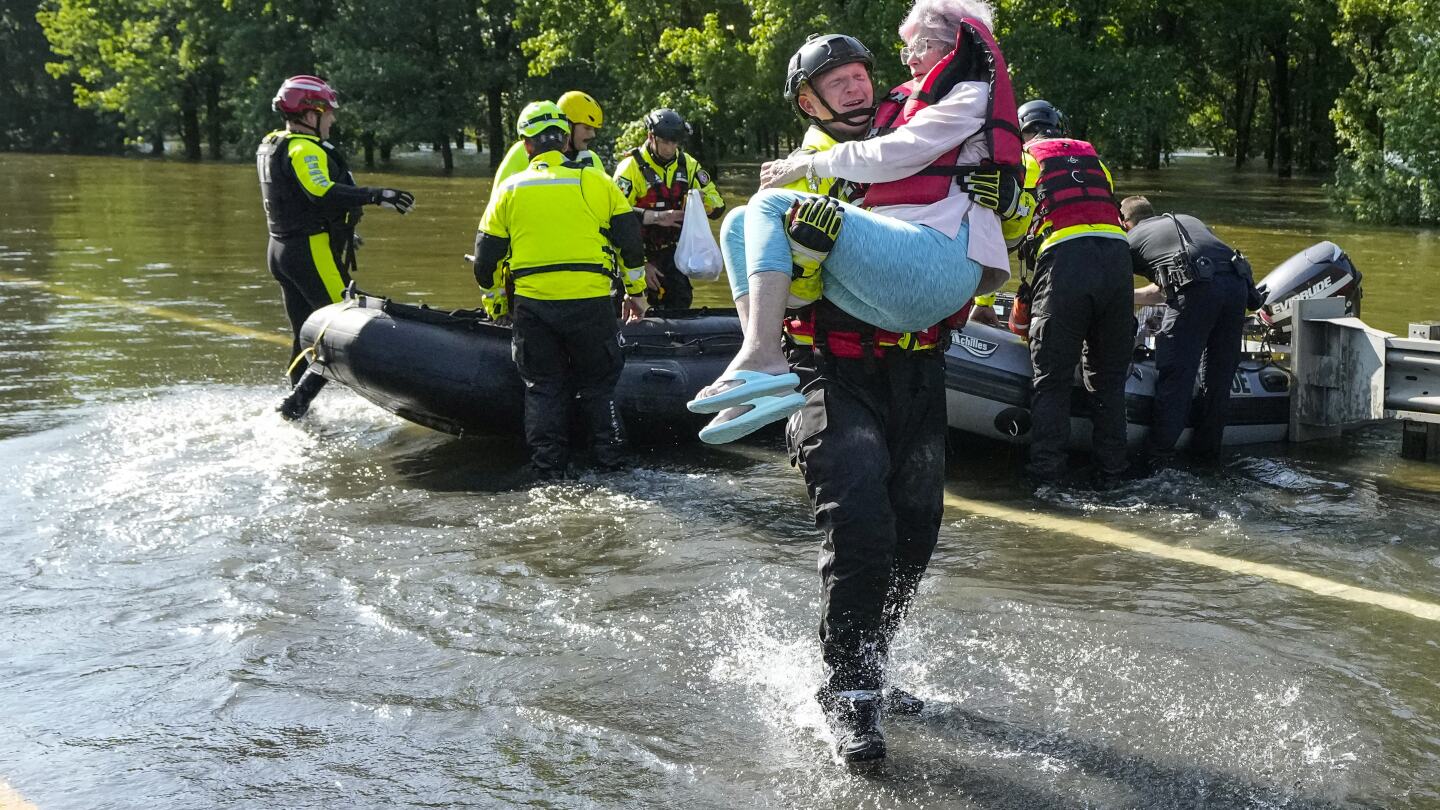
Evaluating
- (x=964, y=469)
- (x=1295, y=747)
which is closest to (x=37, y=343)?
(x=964, y=469)

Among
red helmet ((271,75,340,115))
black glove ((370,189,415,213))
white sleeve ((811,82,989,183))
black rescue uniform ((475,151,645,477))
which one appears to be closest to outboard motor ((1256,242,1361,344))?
black rescue uniform ((475,151,645,477))

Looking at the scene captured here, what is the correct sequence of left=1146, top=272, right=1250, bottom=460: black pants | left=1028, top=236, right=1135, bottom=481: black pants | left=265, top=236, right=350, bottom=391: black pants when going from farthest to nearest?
left=265, top=236, right=350, bottom=391: black pants < left=1146, top=272, right=1250, bottom=460: black pants < left=1028, top=236, right=1135, bottom=481: black pants

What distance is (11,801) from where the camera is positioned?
3750mm

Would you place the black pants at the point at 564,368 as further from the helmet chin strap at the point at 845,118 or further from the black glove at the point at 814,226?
the black glove at the point at 814,226

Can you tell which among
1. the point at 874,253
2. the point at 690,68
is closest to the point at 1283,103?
the point at 690,68

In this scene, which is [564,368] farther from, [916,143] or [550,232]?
[916,143]

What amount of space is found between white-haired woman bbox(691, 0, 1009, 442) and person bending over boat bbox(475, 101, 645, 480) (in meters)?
3.49

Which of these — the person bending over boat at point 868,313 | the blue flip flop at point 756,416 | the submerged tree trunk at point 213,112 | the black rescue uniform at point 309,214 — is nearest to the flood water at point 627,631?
the person bending over boat at point 868,313

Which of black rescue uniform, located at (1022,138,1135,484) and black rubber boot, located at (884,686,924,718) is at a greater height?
black rescue uniform, located at (1022,138,1135,484)

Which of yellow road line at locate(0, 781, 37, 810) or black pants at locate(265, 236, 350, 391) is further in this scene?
black pants at locate(265, 236, 350, 391)

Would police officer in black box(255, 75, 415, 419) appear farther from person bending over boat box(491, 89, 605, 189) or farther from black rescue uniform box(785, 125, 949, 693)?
black rescue uniform box(785, 125, 949, 693)

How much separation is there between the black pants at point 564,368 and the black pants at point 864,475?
11.0 ft

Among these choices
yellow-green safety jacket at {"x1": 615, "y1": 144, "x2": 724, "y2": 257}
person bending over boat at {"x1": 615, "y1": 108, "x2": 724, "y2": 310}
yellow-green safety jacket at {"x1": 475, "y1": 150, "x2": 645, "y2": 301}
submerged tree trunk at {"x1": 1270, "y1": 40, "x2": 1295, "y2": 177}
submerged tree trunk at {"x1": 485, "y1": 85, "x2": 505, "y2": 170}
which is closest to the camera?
yellow-green safety jacket at {"x1": 475, "y1": 150, "x2": 645, "y2": 301}

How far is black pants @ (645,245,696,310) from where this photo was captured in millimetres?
9625
